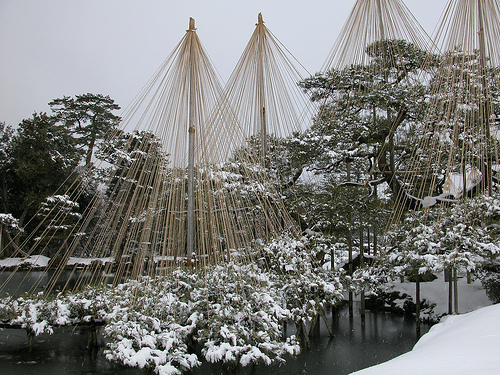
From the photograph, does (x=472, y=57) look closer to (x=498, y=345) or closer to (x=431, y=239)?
(x=498, y=345)

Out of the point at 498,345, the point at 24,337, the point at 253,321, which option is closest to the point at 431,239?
the point at 253,321

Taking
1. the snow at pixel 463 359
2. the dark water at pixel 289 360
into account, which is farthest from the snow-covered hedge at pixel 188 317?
the snow at pixel 463 359

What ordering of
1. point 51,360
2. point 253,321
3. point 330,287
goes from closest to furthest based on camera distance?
1. point 253,321
2. point 51,360
3. point 330,287

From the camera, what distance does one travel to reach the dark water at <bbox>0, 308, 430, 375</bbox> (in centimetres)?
363

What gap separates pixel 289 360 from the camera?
12.8 ft

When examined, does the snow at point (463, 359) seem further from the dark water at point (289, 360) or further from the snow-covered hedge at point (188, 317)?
the dark water at point (289, 360)

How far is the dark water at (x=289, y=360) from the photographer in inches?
143

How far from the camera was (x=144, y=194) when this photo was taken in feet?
7.95

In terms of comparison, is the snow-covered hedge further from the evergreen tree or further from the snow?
the evergreen tree

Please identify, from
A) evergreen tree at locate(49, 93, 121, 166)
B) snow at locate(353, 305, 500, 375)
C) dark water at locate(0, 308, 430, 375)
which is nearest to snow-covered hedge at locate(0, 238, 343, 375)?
dark water at locate(0, 308, 430, 375)

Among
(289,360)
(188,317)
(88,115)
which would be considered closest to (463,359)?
(188,317)

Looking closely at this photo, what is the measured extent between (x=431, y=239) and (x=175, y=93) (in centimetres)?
400

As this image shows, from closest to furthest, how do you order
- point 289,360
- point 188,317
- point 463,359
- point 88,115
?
1. point 463,359
2. point 188,317
3. point 289,360
4. point 88,115

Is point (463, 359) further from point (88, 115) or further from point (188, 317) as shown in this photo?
point (88, 115)
